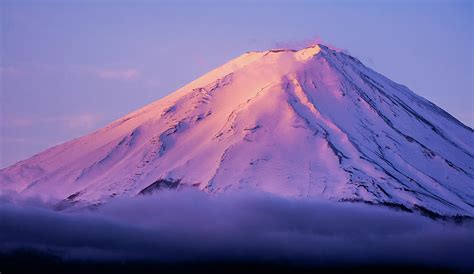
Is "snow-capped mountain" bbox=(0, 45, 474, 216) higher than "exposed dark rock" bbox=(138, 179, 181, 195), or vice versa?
"snow-capped mountain" bbox=(0, 45, 474, 216)

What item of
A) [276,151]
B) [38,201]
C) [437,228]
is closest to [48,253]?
[38,201]

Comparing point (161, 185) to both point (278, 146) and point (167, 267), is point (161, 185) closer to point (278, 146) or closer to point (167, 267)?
point (278, 146)

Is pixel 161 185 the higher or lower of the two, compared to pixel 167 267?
higher

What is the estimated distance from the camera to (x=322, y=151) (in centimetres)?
17588

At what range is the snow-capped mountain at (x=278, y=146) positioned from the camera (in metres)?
172

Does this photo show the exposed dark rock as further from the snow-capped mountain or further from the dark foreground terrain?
the dark foreground terrain

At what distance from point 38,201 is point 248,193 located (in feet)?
79.0

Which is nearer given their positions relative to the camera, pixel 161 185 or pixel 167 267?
pixel 161 185

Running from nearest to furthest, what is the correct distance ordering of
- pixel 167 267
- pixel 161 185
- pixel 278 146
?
pixel 161 185 → pixel 278 146 → pixel 167 267

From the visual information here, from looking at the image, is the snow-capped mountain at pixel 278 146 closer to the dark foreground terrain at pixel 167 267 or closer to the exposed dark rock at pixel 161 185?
the exposed dark rock at pixel 161 185

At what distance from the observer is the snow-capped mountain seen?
171750mm

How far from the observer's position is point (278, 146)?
17800 centimetres

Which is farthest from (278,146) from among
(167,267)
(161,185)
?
(167,267)

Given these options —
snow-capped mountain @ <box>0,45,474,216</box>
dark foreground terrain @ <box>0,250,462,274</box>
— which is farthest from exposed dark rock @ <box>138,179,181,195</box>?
dark foreground terrain @ <box>0,250,462,274</box>
